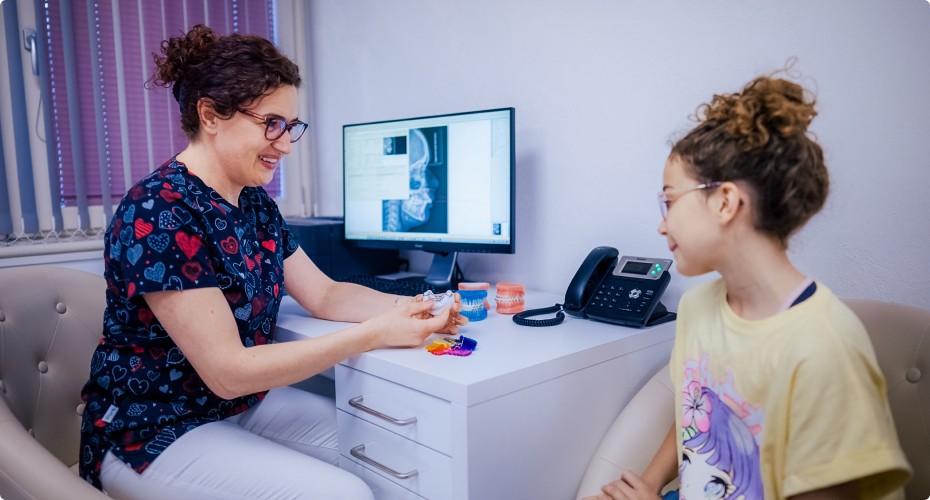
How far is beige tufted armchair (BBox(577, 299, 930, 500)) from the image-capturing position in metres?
0.86

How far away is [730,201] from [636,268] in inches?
21.3

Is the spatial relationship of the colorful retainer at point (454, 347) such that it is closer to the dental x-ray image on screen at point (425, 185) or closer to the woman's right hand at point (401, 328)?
the woman's right hand at point (401, 328)

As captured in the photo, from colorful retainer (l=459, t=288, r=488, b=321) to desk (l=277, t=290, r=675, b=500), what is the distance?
0.06 m

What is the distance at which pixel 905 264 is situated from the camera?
1.07m

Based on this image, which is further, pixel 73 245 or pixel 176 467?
pixel 73 245

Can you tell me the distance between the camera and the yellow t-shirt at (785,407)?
67cm

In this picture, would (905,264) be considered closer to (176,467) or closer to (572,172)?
(572,172)

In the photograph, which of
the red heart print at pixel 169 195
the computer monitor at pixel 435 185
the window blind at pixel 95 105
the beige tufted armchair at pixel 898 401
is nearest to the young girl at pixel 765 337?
the beige tufted armchair at pixel 898 401

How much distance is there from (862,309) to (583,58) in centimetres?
85

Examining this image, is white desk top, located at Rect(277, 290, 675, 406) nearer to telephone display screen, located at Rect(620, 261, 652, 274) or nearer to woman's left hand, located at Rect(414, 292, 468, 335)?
woman's left hand, located at Rect(414, 292, 468, 335)

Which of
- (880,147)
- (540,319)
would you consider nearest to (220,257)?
(540,319)

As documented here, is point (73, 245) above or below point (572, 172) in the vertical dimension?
below

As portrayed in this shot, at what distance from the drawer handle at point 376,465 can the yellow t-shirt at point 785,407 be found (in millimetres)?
429

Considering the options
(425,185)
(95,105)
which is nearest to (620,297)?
(425,185)
